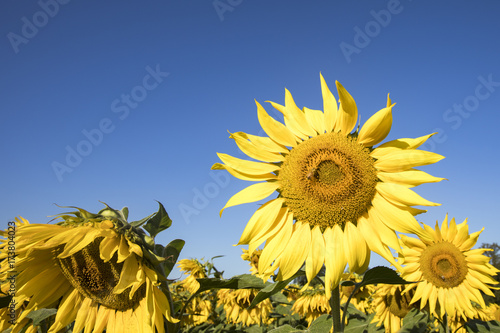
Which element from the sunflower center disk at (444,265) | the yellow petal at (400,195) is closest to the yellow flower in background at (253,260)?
the sunflower center disk at (444,265)

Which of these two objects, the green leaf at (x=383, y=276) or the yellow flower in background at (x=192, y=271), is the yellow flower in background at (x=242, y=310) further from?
the green leaf at (x=383, y=276)

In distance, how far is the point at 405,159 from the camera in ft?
7.36

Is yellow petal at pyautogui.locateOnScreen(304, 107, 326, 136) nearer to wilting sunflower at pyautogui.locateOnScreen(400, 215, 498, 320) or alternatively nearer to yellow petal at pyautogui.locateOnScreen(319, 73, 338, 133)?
yellow petal at pyautogui.locateOnScreen(319, 73, 338, 133)

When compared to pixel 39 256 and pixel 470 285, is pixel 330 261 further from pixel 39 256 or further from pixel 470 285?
pixel 470 285

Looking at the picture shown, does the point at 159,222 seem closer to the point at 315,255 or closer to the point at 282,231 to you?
the point at 282,231

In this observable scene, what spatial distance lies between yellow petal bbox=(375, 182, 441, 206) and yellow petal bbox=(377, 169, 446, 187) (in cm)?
4

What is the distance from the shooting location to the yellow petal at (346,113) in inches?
88.2

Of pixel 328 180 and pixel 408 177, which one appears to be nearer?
pixel 408 177

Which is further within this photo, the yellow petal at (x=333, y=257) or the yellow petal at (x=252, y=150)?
the yellow petal at (x=252, y=150)

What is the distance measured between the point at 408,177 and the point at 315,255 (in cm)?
81

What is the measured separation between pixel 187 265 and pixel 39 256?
4.77 m

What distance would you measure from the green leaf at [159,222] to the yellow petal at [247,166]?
0.56 metres

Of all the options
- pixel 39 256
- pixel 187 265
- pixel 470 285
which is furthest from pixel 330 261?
pixel 187 265

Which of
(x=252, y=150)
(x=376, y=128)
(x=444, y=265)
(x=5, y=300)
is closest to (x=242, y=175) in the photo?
(x=252, y=150)
